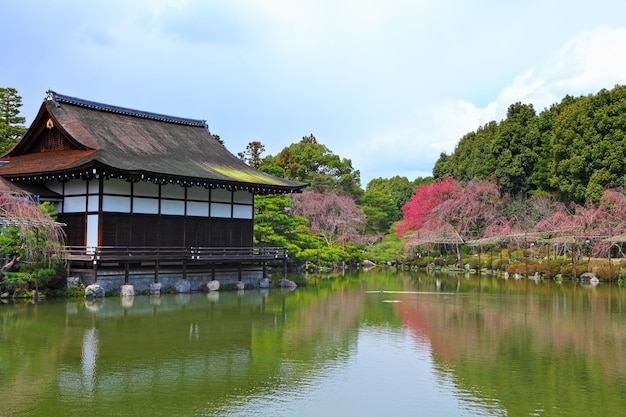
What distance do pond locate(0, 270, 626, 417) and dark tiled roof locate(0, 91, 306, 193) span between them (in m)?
4.72

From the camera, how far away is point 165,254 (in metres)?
25.0

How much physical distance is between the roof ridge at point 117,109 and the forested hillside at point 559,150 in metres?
22.2

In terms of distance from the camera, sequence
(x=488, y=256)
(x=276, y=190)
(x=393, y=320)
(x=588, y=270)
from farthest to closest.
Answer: (x=488, y=256)
(x=588, y=270)
(x=276, y=190)
(x=393, y=320)

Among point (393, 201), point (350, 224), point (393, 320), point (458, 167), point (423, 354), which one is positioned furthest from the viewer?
point (393, 201)

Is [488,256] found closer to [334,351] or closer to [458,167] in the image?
[458,167]

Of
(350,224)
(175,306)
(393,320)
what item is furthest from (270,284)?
(350,224)

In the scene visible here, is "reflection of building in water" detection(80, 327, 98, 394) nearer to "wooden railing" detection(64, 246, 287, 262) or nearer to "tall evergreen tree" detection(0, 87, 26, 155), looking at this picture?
"wooden railing" detection(64, 246, 287, 262)

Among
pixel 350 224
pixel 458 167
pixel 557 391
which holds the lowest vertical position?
pixel 557 391

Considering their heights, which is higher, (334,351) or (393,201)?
(393,201)

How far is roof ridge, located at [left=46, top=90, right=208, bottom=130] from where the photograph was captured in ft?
85.9

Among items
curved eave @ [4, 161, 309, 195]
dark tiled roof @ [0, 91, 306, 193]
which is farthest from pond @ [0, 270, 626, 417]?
dark tiled roof @ [0, 91, 306, 193]

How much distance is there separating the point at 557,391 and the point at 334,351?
15.3 ft

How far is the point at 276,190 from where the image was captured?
28656 millimetres

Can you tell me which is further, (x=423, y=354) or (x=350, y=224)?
(x=350, y=224)
